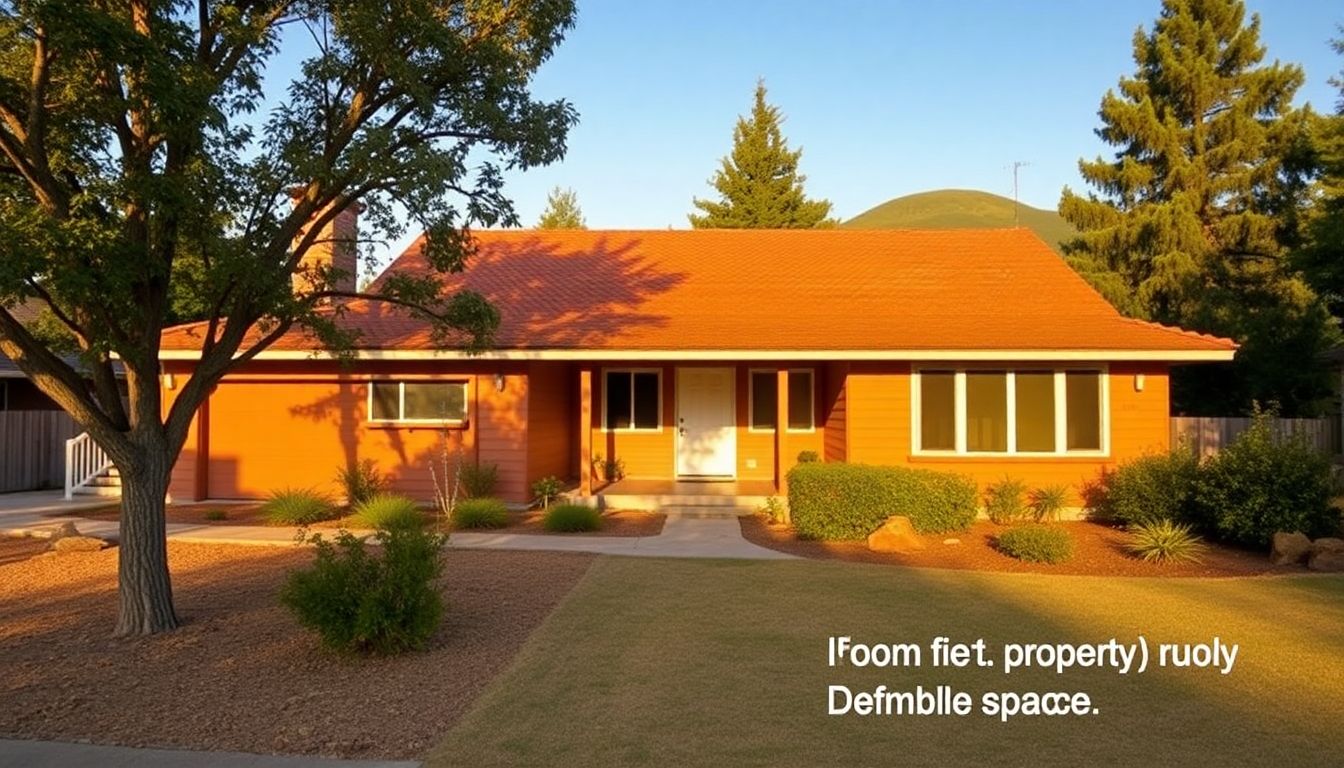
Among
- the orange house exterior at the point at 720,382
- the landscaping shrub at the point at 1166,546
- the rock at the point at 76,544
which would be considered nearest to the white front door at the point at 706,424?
the orange house exterior at the point at 720,382

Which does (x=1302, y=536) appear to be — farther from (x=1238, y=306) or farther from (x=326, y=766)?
(x=1238, y=306)

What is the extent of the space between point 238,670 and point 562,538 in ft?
19.3

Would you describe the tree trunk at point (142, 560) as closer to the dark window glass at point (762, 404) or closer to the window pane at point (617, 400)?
the window pane at point (617, 400)

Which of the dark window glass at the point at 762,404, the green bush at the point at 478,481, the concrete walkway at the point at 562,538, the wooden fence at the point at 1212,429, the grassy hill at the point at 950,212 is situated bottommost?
the concrete walkway at the point at 562,538

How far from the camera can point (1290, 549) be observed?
10703 millimetres

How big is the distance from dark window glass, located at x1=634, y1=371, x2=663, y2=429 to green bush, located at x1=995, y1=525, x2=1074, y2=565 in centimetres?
766

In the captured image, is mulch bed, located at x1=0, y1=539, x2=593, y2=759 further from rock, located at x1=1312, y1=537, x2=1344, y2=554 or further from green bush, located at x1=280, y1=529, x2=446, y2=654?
rock, located at x1=1312, y1=537, x2=1344, y2=554

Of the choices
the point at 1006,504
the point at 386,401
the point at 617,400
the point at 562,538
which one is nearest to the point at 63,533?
the point at 386,401

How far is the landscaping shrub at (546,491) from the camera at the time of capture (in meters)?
14.6

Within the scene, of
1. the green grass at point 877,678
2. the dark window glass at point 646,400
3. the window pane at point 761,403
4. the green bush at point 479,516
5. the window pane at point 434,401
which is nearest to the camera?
the green grass at point 877,678

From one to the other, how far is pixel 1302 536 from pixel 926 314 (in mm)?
6596

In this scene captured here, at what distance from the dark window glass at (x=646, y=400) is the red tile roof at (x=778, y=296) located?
145cm

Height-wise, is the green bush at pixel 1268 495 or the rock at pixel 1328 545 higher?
the green bush at pixel 1268 495

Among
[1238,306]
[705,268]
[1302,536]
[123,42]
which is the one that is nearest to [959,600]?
[1302,536]
